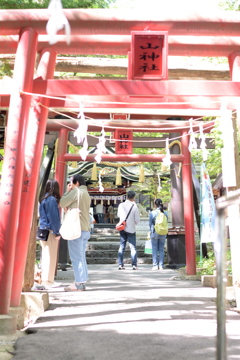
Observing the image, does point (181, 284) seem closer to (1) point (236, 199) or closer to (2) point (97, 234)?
(1) point (236, 199)

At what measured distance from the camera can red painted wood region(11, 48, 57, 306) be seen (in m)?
5.20

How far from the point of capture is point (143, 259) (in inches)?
604

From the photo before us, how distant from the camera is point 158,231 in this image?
11.9 m

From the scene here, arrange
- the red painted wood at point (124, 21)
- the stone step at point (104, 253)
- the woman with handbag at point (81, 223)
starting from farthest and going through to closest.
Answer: the stone step at point (104, 253) < the woman with handbag at point (81, 223) < the red painted wood at point (124, 21)

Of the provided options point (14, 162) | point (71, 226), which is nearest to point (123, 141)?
point (71, 226)

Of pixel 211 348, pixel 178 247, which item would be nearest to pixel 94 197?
pixel 178 247

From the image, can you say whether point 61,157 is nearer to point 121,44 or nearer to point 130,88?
point 121,44

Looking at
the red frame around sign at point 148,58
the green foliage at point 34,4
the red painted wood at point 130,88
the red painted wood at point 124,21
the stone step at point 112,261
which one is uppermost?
the green foliage at point 34,4

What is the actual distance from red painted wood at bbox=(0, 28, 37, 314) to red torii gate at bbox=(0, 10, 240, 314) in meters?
0.01

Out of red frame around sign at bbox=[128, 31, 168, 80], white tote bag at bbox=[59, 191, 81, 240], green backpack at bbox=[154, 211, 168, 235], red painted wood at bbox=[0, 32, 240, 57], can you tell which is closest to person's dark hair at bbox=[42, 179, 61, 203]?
white tote bag at bbox=[59, 191, 81, 240]

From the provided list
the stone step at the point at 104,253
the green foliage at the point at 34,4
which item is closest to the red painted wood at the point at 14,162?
the green foliage at the point at 34,4

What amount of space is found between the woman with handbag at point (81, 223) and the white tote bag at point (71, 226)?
0.16 meters

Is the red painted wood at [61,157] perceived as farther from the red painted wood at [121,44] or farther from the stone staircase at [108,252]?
the stone staircase at [108,252]

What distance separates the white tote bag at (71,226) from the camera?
7.20m
